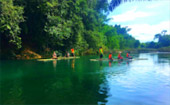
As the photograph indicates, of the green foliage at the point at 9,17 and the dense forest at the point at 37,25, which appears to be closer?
the green foliage at the point at 9,17

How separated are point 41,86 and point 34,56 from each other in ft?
57.4

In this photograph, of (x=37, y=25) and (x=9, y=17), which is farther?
(x=37, y=25)

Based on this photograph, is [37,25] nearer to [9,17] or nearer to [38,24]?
[38,24]

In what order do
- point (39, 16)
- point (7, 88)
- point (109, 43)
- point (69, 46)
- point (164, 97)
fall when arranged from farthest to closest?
point (109, 43) < point (69, 46) < point (39, 16) < point (7, 88) < point (164, 97)

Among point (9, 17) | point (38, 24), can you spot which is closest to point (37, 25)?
point (38, 24)

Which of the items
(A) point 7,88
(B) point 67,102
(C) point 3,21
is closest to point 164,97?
(B) point 67,102

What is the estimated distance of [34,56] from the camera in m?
24.2

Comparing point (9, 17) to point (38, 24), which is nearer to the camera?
point (9, 17)

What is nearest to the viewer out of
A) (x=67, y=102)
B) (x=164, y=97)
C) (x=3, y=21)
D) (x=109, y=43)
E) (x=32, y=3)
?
(x=67, y=102)

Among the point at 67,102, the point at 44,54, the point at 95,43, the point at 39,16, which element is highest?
the point at 39,16

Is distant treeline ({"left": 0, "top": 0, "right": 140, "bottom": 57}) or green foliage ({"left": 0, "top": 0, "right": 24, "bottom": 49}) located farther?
distant treeline ({"left": 0, "top": 0, "right": 140, "bottom": 57})

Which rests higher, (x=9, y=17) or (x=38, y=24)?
(x=38, y=24)

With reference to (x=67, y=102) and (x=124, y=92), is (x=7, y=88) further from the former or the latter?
(x=124, y=92)

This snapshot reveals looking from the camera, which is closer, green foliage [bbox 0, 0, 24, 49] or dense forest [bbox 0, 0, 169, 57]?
green foliage [bbox 0, 0, 24, 49]
